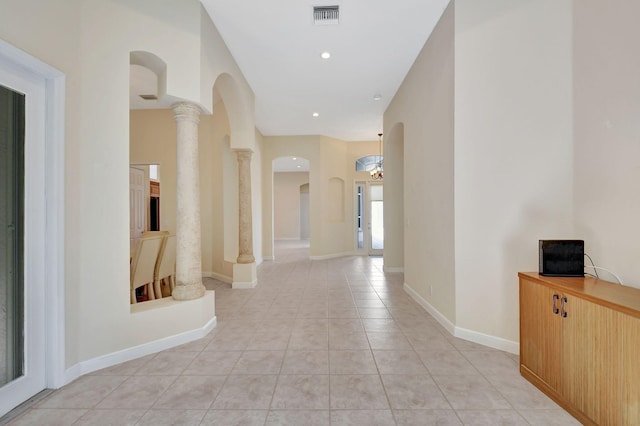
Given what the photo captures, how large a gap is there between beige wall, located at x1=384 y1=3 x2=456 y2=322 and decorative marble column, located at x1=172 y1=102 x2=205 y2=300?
276cm

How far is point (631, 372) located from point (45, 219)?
383 centimetres

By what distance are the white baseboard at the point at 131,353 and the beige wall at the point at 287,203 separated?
1105cm

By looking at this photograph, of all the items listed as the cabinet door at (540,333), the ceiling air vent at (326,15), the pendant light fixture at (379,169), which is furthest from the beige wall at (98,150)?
the pendant light fixture at (379,169)

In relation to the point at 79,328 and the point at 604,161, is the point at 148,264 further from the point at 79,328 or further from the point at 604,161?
the point at 604,161

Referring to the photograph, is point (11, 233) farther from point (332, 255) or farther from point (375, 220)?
point (375, 220)

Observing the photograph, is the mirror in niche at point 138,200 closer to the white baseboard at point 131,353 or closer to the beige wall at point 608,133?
the white baseboard at point 131,353

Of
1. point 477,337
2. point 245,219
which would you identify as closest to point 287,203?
point 245,219

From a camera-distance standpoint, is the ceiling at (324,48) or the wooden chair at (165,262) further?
the wooden chair at (165,262)

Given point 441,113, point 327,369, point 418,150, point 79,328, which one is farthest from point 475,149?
point 79,328

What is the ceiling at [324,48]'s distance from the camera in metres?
3.12

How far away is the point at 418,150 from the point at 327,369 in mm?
3069

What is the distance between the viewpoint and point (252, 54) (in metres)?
4.00

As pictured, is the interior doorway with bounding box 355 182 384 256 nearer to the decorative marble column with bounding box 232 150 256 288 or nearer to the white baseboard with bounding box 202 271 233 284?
the decorative marble column with bounding box 232 150 256 288

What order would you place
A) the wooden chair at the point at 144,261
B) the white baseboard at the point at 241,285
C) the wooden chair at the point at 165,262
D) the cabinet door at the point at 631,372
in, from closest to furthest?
the cabinet door at the point at 631,372 < the wooden chair at the point at 144,261 < the wooden chair at the point at 165,262 < the white baseboard at the point at 241,285
